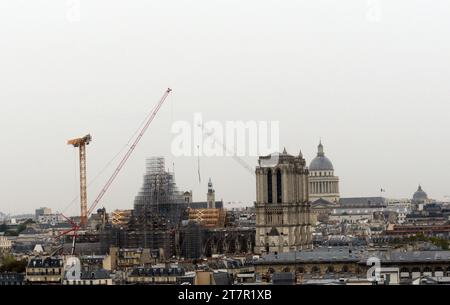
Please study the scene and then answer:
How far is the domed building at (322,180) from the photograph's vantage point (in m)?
73.9

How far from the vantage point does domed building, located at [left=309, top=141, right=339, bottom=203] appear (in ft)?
243

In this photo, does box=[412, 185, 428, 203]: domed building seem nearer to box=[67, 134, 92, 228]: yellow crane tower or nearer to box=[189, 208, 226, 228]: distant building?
box=[189, 208, 226, 228]: distant building

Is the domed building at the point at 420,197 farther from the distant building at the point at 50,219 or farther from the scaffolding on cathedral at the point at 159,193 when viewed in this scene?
the scaffolding on cathedral at the point at 159,193

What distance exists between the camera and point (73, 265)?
27703mm

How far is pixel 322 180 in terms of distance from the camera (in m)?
73.8

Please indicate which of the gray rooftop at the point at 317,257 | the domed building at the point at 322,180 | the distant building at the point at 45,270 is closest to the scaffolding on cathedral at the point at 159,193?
the gray rooftop at the point at 317,257

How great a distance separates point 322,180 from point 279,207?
31.5 m

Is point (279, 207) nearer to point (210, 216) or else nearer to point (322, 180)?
point (210, 216)

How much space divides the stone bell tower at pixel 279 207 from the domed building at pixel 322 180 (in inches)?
1186
